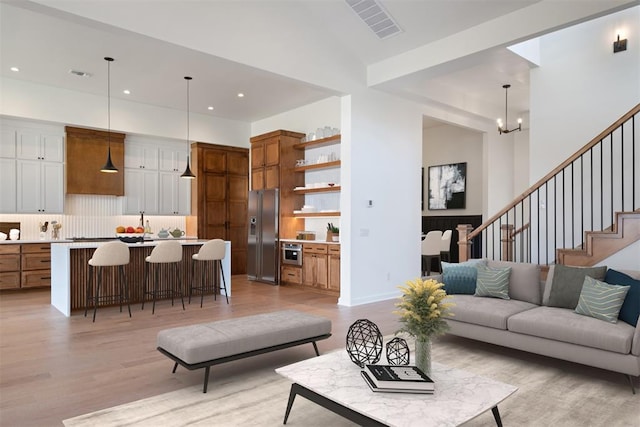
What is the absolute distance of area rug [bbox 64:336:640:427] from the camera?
2.61m

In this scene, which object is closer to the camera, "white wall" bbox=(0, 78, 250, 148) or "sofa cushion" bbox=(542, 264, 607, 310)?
"sofa cushion" bbox=(542, 264, 607, 310)

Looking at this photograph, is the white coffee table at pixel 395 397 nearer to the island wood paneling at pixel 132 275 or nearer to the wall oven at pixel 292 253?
the island wood paneling at pixel 132 275

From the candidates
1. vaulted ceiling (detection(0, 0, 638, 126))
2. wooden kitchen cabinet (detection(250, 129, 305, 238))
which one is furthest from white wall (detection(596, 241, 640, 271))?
wooden kitchen cabinet (detection(250, 129, 305, 238))

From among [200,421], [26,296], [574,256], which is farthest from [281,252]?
[200,421]

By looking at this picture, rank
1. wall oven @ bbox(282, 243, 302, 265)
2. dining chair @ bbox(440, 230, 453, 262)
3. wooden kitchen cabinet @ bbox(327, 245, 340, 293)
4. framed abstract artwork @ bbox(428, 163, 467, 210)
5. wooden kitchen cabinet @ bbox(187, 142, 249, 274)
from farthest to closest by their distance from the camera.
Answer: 1. framed abstract artwork @ bbox(428, 163, 467, 210)
2. dining chair @ bbox(440, 230, 453, 262)
3. wooden kitchen cabinet @ bbox(187, 142, 249, 274)
4. wall oven @ bbox(282, 243, 302, 265)
5. wooden kitchen cabinet @ bbox(327, 245, 340, 293)

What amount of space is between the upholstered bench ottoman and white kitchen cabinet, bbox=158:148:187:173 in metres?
6.25

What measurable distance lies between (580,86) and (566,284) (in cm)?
375

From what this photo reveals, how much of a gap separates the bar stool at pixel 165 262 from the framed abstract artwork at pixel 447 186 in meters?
6.95

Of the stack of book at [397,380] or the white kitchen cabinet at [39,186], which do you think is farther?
the white kitchen cabinet at [39,186]

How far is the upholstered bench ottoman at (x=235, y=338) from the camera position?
9.96 feet

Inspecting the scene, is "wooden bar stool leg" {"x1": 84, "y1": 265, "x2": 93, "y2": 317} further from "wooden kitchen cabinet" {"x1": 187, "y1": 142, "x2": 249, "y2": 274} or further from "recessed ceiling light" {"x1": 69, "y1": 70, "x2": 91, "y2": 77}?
"wooden kitchen cabinet" {"x1": 187, "y1": 142, "x2": 249, "y2": 274}

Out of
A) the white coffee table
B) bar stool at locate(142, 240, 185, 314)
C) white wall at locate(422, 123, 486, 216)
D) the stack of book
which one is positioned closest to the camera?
the white coffee table

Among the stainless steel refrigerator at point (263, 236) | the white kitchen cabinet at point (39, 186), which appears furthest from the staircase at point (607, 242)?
the white kitchen cabinet at point (39, 186)

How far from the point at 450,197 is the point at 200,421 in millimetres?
9220
